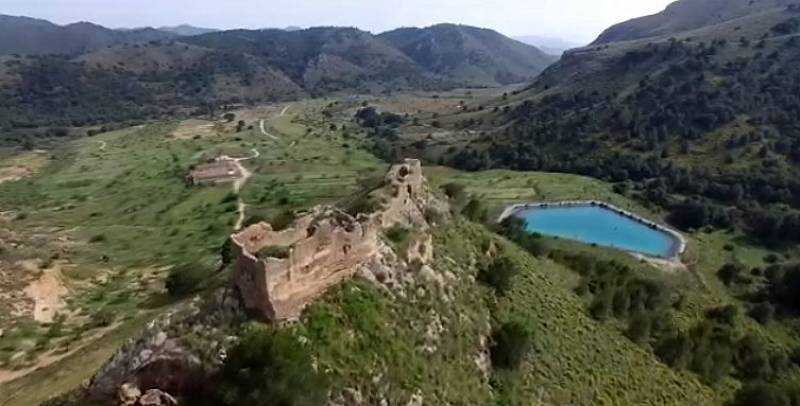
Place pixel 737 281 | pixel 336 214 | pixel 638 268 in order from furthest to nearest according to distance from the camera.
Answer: pixel 737 281 → pixel 638 268 → pixel 336 214

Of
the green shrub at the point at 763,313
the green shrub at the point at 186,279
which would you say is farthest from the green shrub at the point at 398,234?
the green shrub at the point at 763,313

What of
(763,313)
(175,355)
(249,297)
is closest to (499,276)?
(249,297)

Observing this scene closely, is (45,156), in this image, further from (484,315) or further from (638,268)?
(484,315)

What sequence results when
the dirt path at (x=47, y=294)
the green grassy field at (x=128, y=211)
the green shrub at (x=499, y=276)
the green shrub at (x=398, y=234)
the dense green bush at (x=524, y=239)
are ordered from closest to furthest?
the green shrub at (x=398, y=234) < the green shrub at (x=499, y=276) < the green grassy field at (x=128, y=211) < the dirt path at (x=47, y=294) < the dense green bush at (x=524, y=239)

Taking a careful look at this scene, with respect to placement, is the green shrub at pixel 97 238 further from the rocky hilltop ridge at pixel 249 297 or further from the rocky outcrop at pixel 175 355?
the rocky outcrop at pixel 175 355

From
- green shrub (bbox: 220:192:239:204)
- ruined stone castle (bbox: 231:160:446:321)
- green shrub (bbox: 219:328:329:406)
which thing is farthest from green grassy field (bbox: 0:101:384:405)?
green shrub (bbox: 219:328:329:406)

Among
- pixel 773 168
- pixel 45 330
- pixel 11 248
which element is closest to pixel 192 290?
pixel 45 330
